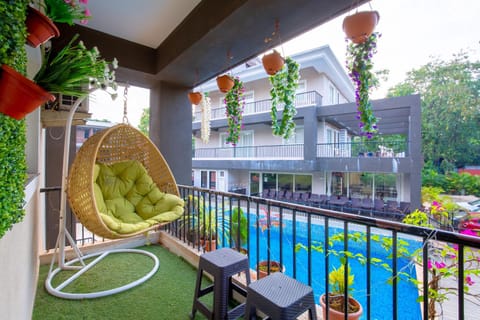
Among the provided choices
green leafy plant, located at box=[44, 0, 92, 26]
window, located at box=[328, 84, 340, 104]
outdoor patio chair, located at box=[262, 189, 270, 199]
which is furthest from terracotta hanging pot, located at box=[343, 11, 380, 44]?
outdoor patio chair, located at box=[262, 189, 270, 199]

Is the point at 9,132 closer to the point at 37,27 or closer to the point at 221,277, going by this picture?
the point at 37,27

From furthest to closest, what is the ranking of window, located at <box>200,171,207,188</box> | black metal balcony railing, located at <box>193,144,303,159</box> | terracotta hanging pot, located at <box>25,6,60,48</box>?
window, located at <box>200,171,207,188</box>, black metal balcony railing, located at <box>193,144,303,159</box>, terracotta hanging pot, located at <box>25,6,60,48</box>

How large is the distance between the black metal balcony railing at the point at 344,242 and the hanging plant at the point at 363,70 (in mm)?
945

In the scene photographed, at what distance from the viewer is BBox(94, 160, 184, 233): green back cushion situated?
237cm

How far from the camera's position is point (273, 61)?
7.04 ft

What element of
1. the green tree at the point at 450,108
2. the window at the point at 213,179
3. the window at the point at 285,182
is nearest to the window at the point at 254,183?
the window at the point at 285,182

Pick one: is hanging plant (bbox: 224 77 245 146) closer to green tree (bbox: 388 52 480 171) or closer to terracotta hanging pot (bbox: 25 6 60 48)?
terracotta hanging pot (bbox: 25 6 60 48)

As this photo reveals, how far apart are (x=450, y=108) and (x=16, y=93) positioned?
17.6m

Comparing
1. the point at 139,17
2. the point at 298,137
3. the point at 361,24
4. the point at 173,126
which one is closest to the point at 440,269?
the point at 361,24

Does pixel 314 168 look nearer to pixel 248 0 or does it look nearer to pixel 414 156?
pixel 414 156

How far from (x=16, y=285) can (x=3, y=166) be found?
33.0 inches

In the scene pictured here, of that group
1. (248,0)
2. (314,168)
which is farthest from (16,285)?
(314,168)

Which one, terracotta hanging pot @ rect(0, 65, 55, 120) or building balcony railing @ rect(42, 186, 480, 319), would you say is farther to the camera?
building balcony railing @ rect(42, 186, 480, 319)

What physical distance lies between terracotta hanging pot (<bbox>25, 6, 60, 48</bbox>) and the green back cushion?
1658 millimetres
